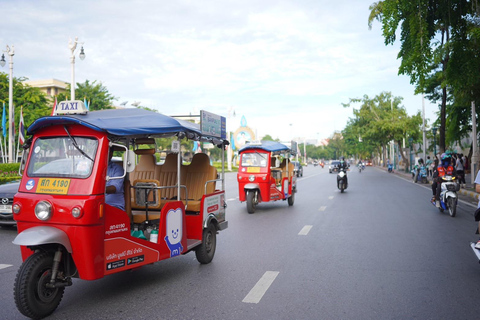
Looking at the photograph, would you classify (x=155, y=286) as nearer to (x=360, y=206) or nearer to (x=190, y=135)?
(x=190, y=135)

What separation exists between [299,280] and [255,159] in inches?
333

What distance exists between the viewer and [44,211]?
15.0 feet

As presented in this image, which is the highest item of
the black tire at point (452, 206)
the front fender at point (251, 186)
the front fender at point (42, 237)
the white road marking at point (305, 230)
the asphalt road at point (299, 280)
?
the front fender at point (42, 237)

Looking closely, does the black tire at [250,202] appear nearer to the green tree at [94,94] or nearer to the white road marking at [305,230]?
the white road marking at [305,230]

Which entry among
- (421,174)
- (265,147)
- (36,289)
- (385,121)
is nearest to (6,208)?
(36,289)

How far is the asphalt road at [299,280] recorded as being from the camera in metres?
4.54

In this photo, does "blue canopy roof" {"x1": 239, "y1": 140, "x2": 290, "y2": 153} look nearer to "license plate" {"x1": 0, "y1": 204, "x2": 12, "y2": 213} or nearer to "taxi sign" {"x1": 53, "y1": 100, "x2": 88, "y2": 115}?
"license plate" {"x1": 0, "y1": 204, "x2": 12, "y2": 213}

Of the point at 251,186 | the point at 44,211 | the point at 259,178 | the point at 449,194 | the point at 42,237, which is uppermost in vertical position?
the point at 44,211

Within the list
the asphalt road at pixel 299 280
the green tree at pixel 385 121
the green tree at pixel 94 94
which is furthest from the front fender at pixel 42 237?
the green tree at pixel 385 121

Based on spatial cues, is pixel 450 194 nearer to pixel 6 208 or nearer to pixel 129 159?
→ pixel 129 159

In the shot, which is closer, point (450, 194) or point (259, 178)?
point (450, 194)

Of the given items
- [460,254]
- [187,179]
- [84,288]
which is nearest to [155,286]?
[84,288]

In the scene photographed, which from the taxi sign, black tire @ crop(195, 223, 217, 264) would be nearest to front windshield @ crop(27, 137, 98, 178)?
the taxi sign

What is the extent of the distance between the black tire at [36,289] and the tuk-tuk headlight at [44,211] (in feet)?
1.24
